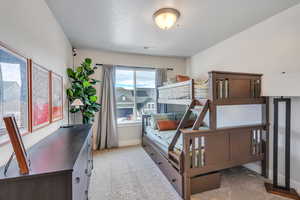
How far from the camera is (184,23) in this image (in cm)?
228

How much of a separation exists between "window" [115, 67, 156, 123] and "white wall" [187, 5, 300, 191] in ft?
7.10

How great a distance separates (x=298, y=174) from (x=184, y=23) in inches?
109

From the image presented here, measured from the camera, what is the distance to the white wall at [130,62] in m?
3.58

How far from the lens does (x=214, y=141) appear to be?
75.3 inches

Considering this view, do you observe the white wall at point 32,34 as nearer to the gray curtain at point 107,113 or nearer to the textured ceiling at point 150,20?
the textured ceiling at point 150,20

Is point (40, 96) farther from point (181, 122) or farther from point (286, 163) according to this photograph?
point (286, 163)

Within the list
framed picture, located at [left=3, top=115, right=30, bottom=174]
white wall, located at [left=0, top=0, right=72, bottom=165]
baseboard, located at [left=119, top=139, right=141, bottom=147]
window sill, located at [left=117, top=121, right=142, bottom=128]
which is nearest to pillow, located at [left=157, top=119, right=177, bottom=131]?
window sill, located at [left=117, top=121, right=142, bottom=128]

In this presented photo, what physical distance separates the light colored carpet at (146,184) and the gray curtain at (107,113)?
700 millimetres

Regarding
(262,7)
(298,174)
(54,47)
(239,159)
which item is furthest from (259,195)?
(54,47)

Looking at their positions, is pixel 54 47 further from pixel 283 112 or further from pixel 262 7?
pixel 283 112

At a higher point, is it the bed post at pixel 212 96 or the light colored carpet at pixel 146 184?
the bed post at pixel 212 96

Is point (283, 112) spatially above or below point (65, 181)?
above

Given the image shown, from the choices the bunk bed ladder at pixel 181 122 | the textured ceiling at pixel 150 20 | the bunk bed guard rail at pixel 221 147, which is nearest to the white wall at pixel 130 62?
the textured ceiling at pixel 150 20

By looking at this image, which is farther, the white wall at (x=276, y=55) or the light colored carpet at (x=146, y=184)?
the light colored carpet at (x=146, y=184)
